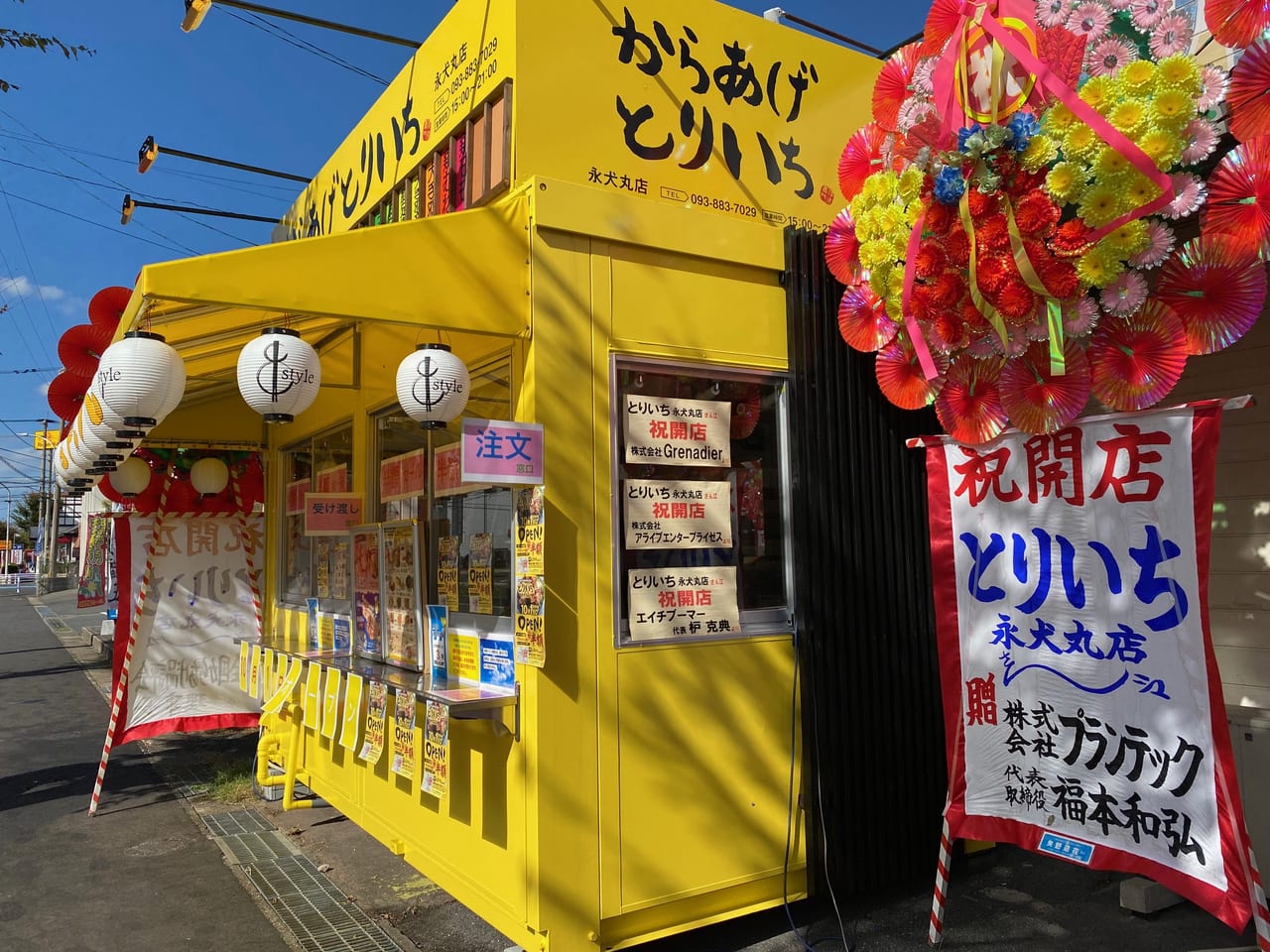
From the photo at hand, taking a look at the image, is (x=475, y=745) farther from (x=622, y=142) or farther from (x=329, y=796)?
(x=622, y=142)

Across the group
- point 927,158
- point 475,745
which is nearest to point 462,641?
point 475,745

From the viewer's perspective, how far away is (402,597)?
16.9 feet

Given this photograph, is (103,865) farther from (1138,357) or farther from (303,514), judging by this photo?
(1138,357)

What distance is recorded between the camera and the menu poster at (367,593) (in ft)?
18.0

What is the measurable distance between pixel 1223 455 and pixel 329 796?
233 inches

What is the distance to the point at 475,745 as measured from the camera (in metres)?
4.12

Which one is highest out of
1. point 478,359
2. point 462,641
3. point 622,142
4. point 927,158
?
point 622,142

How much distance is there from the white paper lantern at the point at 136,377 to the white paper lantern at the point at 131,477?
339 cm

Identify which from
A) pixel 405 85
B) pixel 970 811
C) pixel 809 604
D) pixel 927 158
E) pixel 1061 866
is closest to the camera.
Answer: pixel 927 158

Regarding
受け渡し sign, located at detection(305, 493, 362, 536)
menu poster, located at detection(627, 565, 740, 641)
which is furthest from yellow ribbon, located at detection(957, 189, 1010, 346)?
受け渡し sign, located at detection(305, 493, 362, 536)

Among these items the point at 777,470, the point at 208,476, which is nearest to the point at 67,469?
the point at 208,476

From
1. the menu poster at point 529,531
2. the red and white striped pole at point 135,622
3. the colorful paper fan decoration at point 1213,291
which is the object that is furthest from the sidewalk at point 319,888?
the colorful paper fan decoration at point 1213,291

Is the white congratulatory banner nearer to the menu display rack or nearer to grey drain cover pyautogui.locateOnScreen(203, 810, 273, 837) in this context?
grey drain cover pyautogui.locateOnScreen(203, 810, 273, 837)

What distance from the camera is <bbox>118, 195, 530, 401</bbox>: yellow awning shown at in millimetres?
3395
